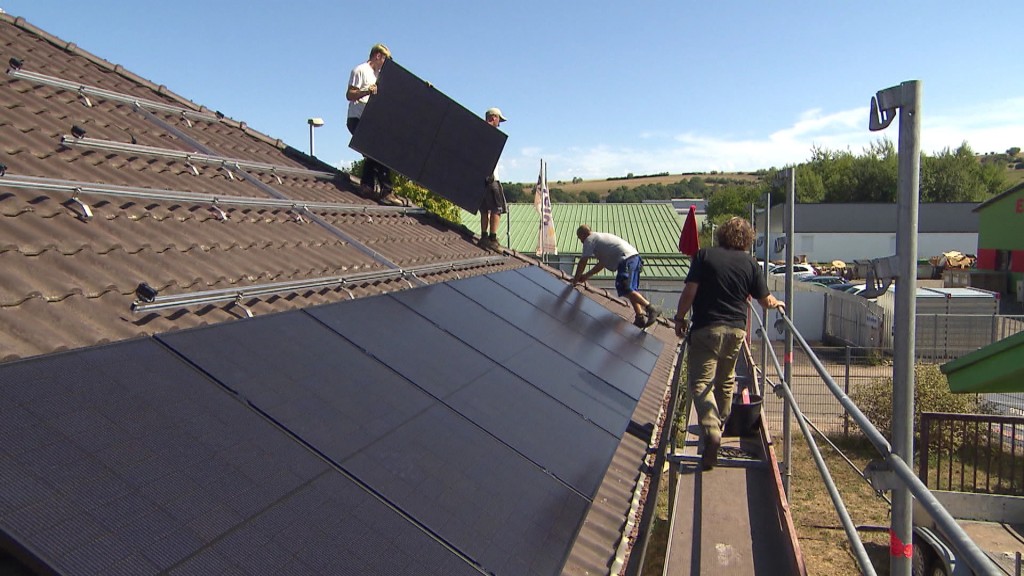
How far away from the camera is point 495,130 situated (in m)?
11.1

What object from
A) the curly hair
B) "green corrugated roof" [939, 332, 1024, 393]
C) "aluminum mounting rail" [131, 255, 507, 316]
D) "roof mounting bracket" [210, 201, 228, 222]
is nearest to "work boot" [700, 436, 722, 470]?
the curly hair

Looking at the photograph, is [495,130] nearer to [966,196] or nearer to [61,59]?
[61,59]

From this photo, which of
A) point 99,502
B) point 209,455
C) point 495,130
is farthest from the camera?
point 495,130

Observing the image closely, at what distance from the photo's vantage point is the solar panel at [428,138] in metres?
10.6

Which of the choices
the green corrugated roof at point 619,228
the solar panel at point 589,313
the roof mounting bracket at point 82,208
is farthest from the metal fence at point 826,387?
the roof mounting bracket at point 82,208

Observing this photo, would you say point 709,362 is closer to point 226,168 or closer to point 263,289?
point 263,289

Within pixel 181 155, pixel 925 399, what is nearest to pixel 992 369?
pixel 181 155

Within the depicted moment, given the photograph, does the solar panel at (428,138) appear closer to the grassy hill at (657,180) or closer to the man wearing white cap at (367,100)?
the man wearing white cap at (367,100)

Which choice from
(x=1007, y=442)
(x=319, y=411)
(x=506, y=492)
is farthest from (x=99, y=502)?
(x=1007, y=442)

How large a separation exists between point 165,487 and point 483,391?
7.89 feet

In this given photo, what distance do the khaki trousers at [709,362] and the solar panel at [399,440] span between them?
3.46m

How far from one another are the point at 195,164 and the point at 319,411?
4.57 m

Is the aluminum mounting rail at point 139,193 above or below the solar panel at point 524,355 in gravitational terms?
above

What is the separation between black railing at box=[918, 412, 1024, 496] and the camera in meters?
9.24
